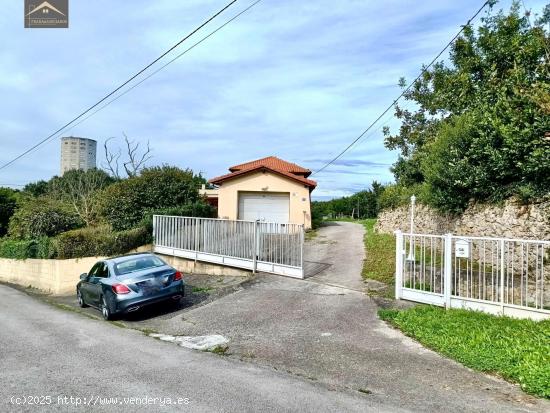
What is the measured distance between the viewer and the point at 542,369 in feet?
15.9

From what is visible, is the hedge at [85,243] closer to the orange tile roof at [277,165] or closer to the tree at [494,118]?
the orange tile roof at [277,165]

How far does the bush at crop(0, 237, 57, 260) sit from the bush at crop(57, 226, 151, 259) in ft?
3.37

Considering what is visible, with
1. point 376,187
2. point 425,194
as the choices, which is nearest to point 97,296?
point 425,194

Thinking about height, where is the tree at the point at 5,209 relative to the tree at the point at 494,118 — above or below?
below

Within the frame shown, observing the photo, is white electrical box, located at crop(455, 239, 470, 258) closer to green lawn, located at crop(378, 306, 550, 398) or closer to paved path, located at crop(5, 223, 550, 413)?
green lawn, located at crop(378, 306, 550, 398)

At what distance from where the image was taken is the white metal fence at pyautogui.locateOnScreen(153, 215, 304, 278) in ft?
38.8

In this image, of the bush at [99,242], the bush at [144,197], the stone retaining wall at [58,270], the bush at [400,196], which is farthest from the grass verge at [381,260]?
the bush at [99,242]

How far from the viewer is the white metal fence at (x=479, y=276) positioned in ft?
23.9

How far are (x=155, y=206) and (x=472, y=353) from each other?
15912 millimetres

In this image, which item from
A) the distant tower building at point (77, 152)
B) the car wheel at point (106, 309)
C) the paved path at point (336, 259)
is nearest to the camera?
the car wheel at point (106, 309)

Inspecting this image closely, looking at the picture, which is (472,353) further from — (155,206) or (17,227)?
(17,227)

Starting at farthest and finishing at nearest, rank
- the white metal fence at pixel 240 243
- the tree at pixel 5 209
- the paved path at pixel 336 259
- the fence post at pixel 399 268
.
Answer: the tree at pixel 5 209 → the white metal fence at pixel 240 243 → the paved path at pixel 336 259 → the fence post at pixel 399 268

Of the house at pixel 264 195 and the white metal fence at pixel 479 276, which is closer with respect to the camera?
the white metal fence at pixel 479 276

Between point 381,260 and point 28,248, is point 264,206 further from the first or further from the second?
point 28,248
